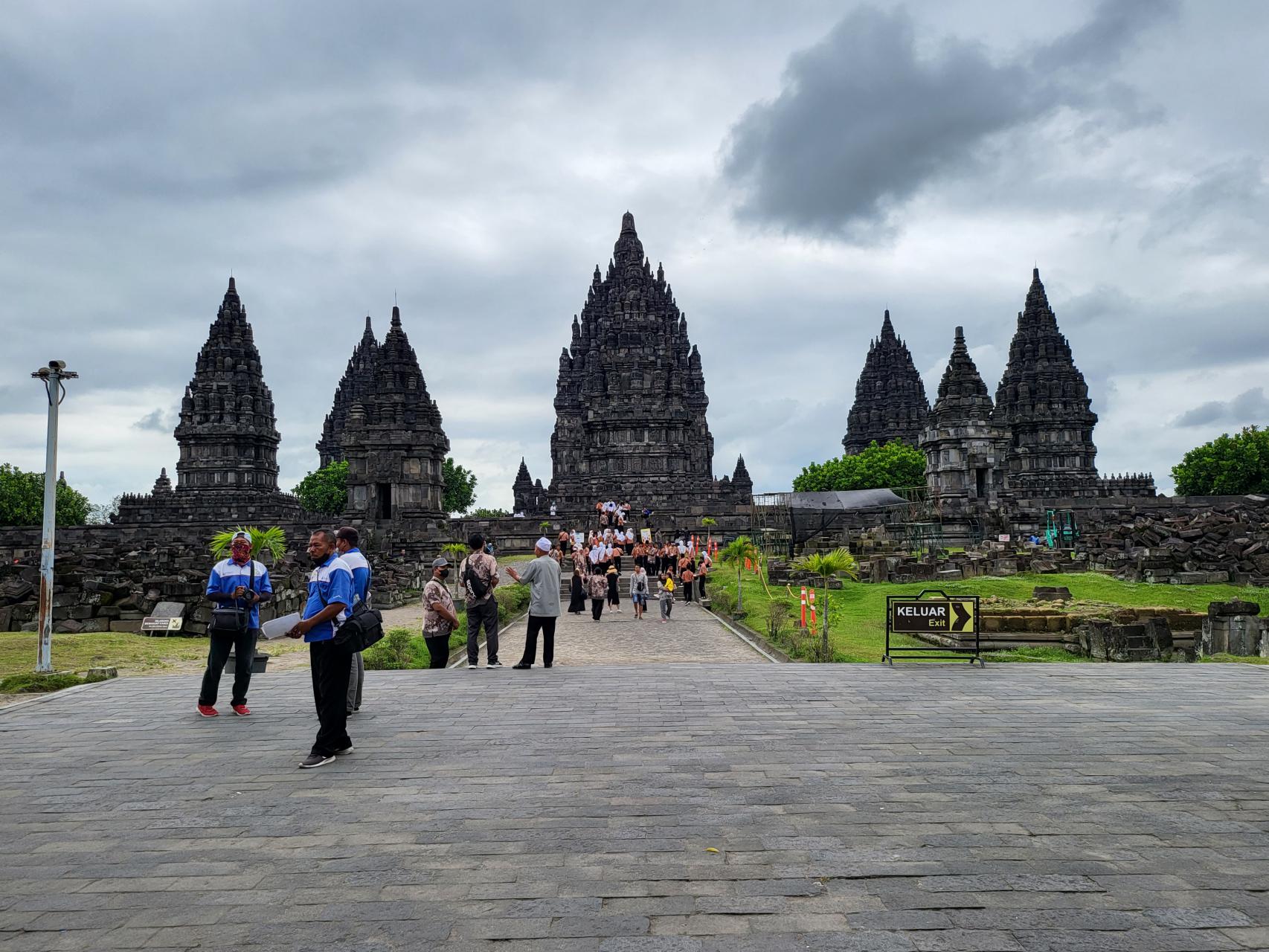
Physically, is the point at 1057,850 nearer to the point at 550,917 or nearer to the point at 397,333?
the point at 550,917

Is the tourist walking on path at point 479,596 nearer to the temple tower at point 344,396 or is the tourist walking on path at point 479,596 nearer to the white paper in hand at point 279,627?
the white paper in hand at point 279,627

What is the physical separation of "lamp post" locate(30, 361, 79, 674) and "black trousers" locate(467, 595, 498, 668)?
503cm

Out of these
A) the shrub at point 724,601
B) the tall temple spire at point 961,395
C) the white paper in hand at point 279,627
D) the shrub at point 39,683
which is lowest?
the shrub at point 39,683

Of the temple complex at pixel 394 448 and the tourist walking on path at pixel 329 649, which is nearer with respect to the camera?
the tourist walking on path at pixel 329 649

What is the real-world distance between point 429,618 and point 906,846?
7924 millimetres

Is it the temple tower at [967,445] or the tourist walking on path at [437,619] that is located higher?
the temple tower at [967,445]

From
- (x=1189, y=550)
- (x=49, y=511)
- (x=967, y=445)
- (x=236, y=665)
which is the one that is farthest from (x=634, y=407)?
(x=236, y=665)

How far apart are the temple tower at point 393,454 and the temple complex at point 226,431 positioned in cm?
1233

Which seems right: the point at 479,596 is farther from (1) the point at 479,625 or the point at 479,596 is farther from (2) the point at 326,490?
(2) the point at 326,490

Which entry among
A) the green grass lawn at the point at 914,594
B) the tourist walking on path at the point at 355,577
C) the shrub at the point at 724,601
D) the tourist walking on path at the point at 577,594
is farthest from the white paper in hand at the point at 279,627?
the tourist walking on path at the point at 577,594

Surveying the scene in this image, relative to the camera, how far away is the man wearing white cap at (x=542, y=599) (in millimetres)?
11328

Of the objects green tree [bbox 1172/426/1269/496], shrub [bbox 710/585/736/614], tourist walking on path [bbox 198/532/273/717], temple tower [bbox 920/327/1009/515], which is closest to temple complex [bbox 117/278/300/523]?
temple tower [bbox 920/327/1009/515]

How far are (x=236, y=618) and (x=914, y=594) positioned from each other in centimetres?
1650

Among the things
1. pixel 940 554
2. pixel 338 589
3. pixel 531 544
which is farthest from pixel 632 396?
pixel 338 589
